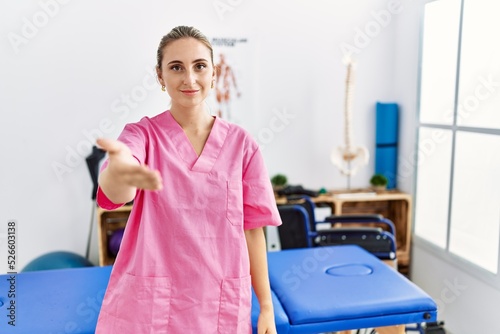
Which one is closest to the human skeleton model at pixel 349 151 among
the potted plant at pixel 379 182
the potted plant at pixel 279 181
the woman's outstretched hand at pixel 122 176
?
the potted plant at pixel 379 182

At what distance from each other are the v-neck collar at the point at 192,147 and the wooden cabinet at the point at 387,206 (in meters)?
2.19

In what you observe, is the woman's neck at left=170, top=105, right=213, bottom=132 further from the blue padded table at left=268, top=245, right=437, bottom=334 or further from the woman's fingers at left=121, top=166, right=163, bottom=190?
the blue padded table at left=268, top=245, right=437, bottom=334

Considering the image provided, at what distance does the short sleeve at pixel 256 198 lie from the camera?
1.21 m

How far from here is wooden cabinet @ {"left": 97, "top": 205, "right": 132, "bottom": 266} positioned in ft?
10.3

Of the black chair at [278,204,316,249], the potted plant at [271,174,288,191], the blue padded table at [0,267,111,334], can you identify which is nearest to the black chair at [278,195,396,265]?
the black chair at [278,204,316,249]

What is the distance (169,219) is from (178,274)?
0.14 metres

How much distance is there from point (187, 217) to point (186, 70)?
352 mm

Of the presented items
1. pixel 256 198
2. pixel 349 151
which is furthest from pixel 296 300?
pixel 349 151

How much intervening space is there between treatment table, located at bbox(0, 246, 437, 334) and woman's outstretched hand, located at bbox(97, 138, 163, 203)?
62cm

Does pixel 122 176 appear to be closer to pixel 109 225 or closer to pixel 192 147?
pixel 192 147

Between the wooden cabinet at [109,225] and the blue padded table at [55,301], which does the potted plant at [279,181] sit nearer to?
the wooden cabinet at [109,225]

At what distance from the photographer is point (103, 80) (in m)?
3.22

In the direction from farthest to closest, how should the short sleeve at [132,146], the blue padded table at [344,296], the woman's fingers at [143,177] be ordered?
the blue padded table at [344,296], the short sleeve at [132,146], the woman's fingers at [143,177]

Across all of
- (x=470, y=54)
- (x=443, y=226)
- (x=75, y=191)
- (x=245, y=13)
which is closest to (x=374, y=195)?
(x=443, y=226)
